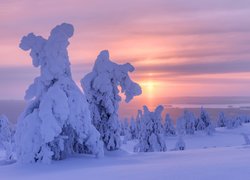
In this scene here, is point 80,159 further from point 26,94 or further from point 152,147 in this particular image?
point 152,147

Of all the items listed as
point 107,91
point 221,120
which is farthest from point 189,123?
point 107,91

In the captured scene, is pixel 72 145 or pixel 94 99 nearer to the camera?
pixel 72 145

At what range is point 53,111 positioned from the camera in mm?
18672

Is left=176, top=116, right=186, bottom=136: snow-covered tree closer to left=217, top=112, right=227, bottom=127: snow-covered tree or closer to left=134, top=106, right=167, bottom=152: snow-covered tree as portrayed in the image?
left=217, top=112, right=227, bottom=127: snow-covered tree

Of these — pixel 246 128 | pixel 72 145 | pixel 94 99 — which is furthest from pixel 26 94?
pixel 246 128

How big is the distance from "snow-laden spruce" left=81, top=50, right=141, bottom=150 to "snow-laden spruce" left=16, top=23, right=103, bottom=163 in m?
6.25

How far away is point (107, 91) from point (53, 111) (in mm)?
8487

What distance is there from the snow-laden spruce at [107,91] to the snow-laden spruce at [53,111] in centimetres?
625

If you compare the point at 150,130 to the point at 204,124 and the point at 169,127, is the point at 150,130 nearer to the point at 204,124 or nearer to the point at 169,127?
the point at 169,127

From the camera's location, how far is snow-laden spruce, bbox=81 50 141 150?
26734 mm

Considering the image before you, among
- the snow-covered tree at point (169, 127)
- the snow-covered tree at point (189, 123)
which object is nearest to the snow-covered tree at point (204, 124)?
the snow-covered tree at point (189, 123)

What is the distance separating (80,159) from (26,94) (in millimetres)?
4415

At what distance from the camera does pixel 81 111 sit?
19.8 metres

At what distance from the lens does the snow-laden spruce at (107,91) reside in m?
26.7
